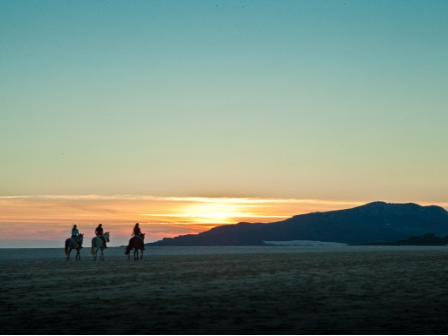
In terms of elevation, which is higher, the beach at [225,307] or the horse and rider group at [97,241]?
the horse and rider group at [97,241]

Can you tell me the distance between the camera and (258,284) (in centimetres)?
2052

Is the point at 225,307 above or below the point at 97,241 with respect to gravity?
below

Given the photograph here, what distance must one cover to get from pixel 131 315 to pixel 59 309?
2.03 m

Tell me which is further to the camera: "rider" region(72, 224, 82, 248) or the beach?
"rider" region(72, 224, 82, 248)

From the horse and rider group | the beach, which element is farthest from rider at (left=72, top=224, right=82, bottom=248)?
the beach

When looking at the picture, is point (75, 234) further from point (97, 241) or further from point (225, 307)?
point (225, 307)

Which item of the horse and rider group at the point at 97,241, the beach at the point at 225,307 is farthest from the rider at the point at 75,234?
the beach at the point at 225,307

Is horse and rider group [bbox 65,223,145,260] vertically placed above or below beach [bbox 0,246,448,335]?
above

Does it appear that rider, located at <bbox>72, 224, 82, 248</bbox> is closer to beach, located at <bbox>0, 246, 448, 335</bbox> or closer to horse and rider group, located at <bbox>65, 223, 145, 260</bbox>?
horse and rider group, located at <bbox>65, 223, 145, 260</bbox>

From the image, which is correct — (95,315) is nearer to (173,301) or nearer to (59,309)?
(59,309)

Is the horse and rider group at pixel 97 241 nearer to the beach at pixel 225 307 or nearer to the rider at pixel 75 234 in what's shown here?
the rider at pixel 75 234

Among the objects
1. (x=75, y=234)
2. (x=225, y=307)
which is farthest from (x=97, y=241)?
(x=225, y=307)

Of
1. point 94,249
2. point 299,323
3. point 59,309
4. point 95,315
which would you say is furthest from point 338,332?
point 94,249

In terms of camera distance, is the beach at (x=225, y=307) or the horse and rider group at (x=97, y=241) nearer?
the beach at (x=225, y=307)
